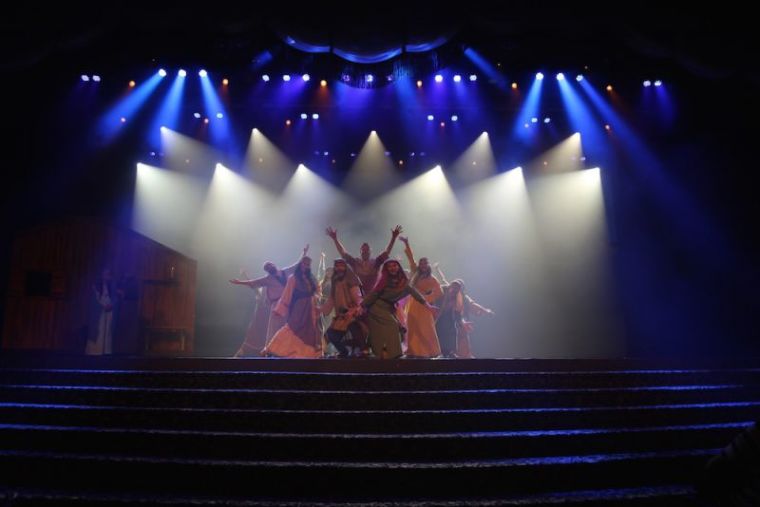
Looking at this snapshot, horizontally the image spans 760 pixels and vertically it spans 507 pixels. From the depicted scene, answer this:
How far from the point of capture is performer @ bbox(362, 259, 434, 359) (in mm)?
6711

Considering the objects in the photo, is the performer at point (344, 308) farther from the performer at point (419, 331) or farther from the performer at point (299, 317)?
the performer at point (419, 331)

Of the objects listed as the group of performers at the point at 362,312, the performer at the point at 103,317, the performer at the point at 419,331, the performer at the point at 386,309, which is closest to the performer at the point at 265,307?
the group of performers at the point at 362,312

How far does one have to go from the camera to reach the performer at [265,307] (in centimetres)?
826

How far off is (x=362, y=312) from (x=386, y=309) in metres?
0.35

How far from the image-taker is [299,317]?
291 inches

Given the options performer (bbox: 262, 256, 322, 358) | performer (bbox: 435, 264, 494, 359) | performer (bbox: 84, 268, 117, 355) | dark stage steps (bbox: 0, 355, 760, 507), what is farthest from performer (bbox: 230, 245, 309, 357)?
dark stage steps (bbox: 0, 355, 760, 507)

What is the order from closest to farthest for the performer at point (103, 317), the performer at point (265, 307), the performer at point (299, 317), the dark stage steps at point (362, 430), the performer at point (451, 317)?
1. the dark stage steps at point (362, 430)
2. the performer at point (299, 317)
3. the performer at point (451, 317)
4. the performer at point (265, 307)
5. the performer at point (103, 317)

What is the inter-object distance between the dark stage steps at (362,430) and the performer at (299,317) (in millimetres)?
2836

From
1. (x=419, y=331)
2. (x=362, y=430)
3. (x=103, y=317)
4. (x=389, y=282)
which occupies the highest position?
(x=389, y=282)

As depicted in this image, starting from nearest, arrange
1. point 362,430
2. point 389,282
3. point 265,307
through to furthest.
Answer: point 362,430
point 389,282
point 265,307

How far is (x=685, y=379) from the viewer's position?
4.55m

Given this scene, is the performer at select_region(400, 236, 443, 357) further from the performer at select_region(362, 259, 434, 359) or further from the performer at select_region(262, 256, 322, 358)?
the performer at select_region(262, 256, 322, 358)

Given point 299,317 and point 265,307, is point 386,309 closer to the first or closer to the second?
point 299,317

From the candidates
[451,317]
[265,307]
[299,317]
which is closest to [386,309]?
[299,317]
